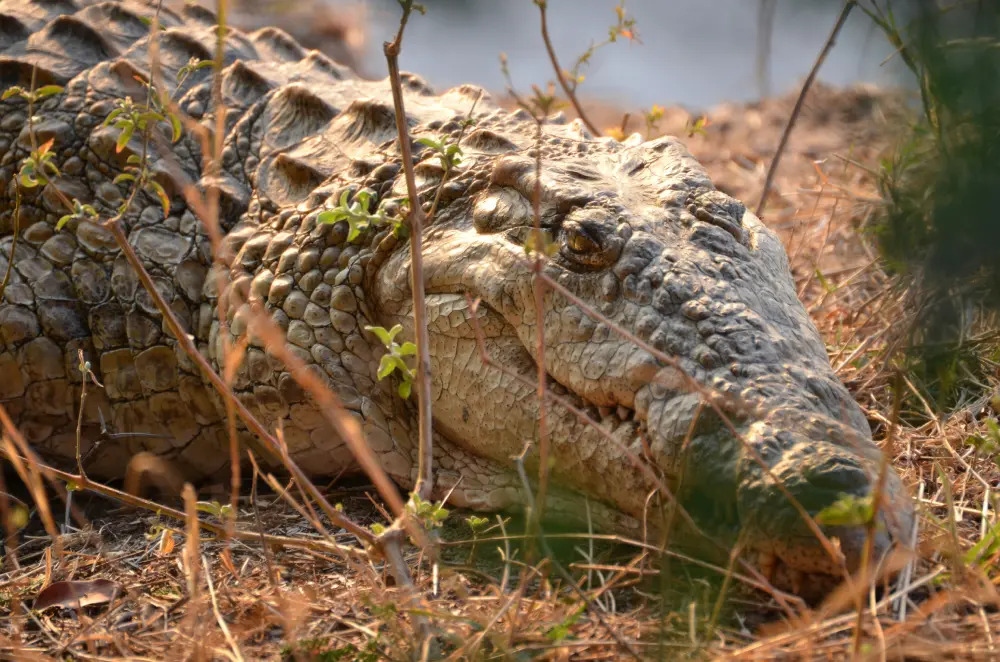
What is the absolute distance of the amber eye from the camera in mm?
2311

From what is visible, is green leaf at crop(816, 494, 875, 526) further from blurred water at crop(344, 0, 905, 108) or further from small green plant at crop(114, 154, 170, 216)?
small green plant at crop(114, 154, 170, 216)

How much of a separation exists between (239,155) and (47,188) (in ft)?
1.97

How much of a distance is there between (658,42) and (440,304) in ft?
8.24

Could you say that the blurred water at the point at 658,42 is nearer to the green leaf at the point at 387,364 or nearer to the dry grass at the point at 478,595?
the dry grass at the point at 478,595

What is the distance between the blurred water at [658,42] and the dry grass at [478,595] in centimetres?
39

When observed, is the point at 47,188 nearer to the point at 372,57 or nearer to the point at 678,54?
the point at 678,54

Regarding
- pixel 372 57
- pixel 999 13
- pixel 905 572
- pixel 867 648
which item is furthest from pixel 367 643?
pixel 372 57

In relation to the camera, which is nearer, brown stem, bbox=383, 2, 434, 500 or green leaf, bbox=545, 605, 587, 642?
green leaf, bbox=545, 605, 587, 642

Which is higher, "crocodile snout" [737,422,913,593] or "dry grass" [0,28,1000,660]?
"crocodile snout" [737,422,913,593]

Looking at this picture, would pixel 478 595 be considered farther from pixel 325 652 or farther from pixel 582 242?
pixel 582 242

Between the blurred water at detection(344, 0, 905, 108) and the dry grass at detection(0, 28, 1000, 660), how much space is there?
0.39 meters

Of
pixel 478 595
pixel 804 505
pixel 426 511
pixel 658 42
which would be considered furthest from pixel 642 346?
pixel 658 42

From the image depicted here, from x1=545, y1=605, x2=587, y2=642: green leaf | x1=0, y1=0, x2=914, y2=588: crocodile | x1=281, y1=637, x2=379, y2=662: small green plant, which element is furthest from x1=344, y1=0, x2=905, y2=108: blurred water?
x1=281, y1=637, x2=379, y2=662: small green plant

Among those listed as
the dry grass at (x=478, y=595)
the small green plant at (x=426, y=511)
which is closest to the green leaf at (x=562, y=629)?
the dry grass at (x=478, y=595)
